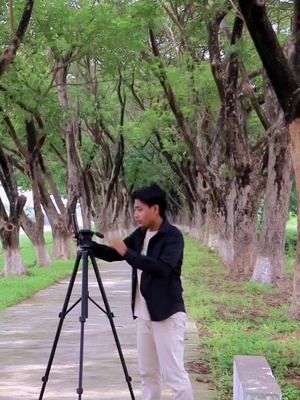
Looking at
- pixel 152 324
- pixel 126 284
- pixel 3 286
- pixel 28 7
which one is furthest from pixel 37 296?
pixel 152 324

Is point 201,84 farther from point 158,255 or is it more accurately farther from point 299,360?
point 158,255

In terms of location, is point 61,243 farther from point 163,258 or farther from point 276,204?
point 163,258

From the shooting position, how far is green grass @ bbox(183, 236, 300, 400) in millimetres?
7363

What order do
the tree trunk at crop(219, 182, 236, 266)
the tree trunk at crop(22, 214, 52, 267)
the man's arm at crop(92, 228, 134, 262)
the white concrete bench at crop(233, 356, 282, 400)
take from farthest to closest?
the tree trunk at crop(219, 182, 236, 266), the tree trunk at crop(22, 214, 52, 267), the man's arm at crop(92, 228, 134, 262), the white concrete bench at crop(233, 356, 282, 400)

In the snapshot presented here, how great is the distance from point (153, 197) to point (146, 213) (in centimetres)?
11

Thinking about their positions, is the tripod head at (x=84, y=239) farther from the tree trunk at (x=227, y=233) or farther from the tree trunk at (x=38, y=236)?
the tree trunk at (x=227, y=233)

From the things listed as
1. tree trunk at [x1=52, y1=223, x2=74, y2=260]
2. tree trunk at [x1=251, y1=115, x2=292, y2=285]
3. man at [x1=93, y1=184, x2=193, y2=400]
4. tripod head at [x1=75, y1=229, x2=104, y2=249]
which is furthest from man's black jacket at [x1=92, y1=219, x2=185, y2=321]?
tree trunk at [x1=52, y1=223, x2=74, y2=260]

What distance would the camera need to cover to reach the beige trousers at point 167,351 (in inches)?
193

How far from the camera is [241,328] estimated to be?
10.2m

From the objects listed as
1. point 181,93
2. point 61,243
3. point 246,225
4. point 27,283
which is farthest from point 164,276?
point 61,243

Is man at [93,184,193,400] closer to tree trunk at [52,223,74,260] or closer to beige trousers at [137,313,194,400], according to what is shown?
beige trousers at [137,313,194,400]

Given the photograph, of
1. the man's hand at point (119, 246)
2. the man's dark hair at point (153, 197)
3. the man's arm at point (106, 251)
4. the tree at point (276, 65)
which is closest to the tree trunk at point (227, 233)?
the tree at point (276, 65)

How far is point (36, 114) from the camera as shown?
1959cm

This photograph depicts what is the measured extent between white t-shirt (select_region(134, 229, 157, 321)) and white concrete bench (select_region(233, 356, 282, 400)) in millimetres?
675
